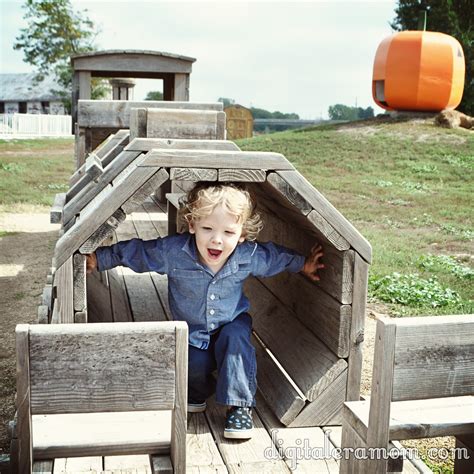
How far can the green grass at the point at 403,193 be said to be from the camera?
7.11m

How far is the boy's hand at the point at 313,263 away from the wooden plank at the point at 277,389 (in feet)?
1.76

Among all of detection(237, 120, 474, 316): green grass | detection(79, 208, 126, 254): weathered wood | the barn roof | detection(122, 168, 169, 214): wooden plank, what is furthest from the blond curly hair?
the barn roof

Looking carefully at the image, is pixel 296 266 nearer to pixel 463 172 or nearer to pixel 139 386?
pixel 139 386

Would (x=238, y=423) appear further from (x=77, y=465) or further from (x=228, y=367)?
(x=77, y=465)

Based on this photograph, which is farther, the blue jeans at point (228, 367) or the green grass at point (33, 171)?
the green grass at point (33, 171)

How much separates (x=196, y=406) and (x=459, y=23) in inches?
1105

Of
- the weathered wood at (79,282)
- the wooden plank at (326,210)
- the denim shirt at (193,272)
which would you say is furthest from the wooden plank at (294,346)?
the weathered wood at (79,282)

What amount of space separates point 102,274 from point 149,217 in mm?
3254

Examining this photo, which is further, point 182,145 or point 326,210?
point 182,145

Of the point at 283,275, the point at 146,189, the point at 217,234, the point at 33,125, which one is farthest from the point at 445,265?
the point at 33,125

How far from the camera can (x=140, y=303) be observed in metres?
5.22

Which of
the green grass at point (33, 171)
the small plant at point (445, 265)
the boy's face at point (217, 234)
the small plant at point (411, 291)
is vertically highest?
the boy's face at point (217, 234)

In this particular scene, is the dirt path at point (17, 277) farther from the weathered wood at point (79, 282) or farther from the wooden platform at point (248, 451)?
the weathered wood at point (79, 282)

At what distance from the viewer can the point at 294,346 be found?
13.1 ft
